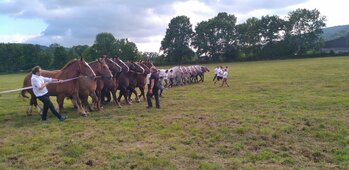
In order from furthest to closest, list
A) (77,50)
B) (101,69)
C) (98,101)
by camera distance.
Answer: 1. (77,50)
2. (101,69)
3. (98,101)

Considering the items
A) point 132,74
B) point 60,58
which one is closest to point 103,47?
point 60,58

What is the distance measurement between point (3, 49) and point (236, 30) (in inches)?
2738

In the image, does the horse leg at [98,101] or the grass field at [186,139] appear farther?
the horse leg at [98,101]

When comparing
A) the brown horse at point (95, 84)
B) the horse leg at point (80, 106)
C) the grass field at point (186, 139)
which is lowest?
the grass field at point (186, 139)

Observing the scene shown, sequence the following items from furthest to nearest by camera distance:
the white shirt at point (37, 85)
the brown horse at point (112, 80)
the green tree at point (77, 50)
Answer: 1. the green tree at point (77, 50)
2. the brown horse at point (112, 80)
3. the white shirt at point (37, 85)

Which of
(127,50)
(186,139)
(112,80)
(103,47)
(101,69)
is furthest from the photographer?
(103,47)

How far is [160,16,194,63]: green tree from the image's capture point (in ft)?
342

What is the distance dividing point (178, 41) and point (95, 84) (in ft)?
299

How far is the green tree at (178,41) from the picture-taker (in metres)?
104

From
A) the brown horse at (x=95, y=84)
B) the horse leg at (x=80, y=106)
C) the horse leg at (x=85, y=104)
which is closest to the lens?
the horse leg at (x=80, y=106)

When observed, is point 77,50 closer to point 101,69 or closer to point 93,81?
point 101,69

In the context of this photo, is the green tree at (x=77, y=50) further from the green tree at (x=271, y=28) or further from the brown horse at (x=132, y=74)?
the brown horse at (x=132, y=74)

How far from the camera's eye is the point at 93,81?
47.5 ft

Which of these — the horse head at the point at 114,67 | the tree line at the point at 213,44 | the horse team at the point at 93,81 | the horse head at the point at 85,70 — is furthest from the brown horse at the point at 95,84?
the tree line at the point at 213,44
